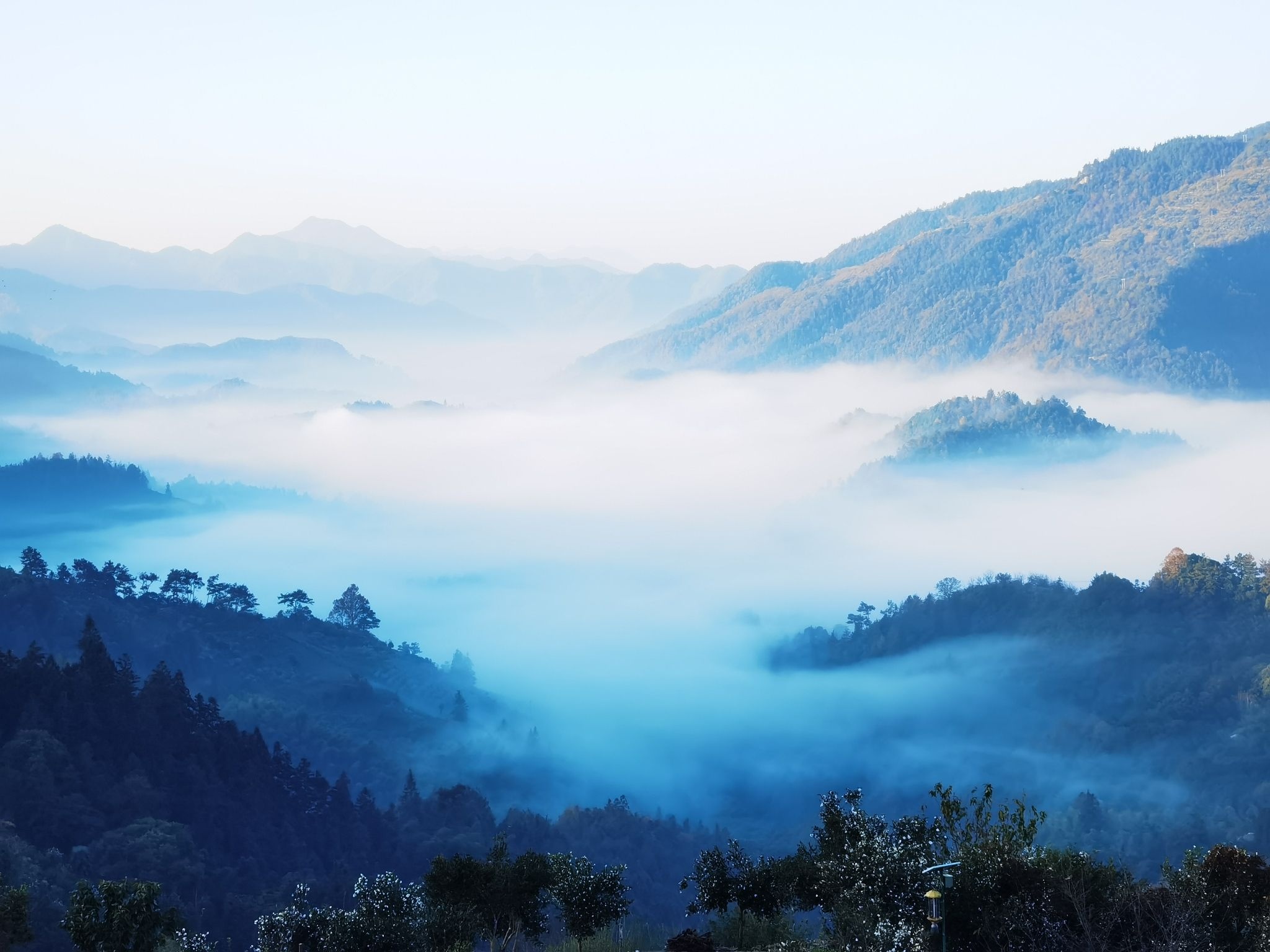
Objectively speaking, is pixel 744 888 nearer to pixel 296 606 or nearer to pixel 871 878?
pixel 871 878

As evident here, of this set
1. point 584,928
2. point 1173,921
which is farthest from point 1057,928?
point 584,928

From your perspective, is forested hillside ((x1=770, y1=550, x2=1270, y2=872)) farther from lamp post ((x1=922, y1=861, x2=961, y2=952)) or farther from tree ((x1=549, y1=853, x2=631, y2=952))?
lamp post ((x1=922, y1=861, x2=961, y2=952))

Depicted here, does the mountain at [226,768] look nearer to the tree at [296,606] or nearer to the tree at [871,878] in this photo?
the tree at [296,606]

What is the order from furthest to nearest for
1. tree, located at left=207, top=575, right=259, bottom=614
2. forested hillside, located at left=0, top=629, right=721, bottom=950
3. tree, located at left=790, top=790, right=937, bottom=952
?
tree, located at left=207, top=575, right=259, bottom=614 < forested hillside, located at left=0, top=629, right=721, bottom=950 < tree, located at left=790, top=790, right=937, bottom=952

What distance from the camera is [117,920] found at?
44094mm

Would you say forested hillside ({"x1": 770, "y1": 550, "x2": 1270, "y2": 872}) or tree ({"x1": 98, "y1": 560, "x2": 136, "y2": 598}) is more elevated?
tree ({"x1": 98, "y1": 560, "x2": 136, "y2": 598})

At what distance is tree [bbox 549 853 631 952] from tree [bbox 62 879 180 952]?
1445 centimetres

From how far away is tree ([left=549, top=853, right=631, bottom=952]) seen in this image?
166ft

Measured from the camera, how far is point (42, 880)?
7775 centimetres

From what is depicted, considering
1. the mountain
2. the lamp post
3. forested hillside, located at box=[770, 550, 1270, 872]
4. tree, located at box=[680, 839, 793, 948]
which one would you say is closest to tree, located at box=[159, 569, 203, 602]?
the mountain

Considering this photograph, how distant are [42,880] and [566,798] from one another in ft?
272

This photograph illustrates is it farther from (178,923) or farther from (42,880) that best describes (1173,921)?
(42,880)

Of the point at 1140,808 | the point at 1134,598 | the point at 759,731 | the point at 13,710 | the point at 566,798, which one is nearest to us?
the point at 13,710

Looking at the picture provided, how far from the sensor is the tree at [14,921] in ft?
142
